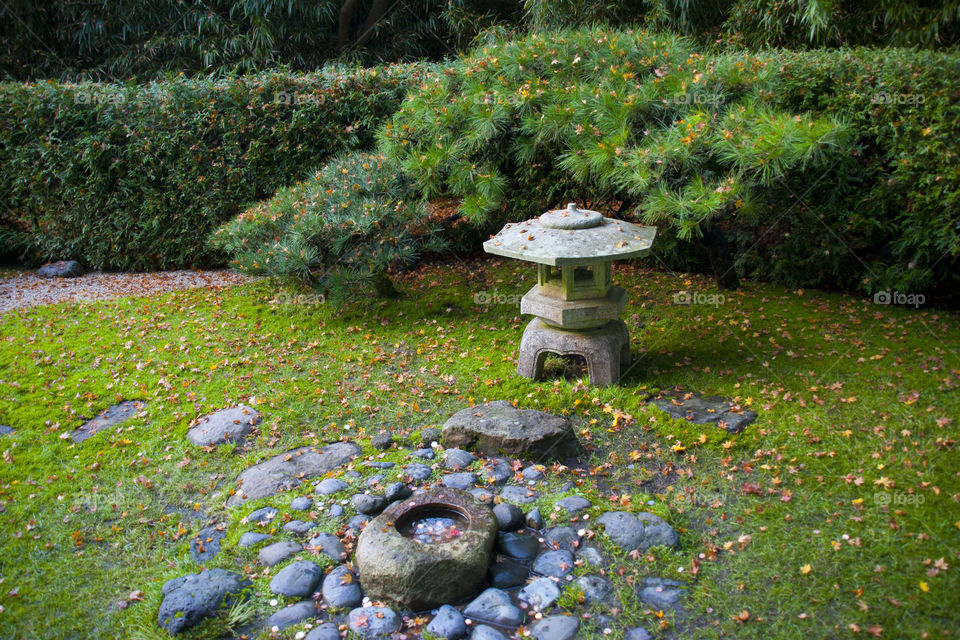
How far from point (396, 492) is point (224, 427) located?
1547 millimetres

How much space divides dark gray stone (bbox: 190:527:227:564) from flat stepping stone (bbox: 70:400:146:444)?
1.50 meters

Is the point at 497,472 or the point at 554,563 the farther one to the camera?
the point at 497,472

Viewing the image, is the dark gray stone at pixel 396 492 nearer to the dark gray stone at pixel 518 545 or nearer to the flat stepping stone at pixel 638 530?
the dark gray stone at pixel 518 545

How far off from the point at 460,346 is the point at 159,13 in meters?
9.37

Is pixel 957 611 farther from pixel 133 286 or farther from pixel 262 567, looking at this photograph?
pixel 133 286

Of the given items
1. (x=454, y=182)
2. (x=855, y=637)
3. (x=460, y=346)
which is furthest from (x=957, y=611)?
(x=454, y=182)

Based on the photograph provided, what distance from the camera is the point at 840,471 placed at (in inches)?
144

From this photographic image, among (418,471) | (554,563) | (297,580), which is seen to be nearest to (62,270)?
(418,471)

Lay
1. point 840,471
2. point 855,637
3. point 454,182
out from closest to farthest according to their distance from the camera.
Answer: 1. point 855,637
2. point 840,471
3. point 454,182

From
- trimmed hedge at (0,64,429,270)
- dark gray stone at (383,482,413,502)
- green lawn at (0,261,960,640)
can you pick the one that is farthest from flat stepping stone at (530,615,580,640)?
trimmed hedge at (0,64,429,270)

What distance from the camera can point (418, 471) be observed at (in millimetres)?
3855

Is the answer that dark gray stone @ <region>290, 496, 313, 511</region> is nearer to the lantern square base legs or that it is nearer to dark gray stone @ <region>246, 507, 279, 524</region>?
dark gray stone @ <region>246, 507, 279, 524</region>

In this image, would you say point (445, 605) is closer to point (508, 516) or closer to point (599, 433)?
point (508, 516)

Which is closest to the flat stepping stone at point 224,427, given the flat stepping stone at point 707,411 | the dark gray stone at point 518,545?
the dark gray stone at point 518,545
